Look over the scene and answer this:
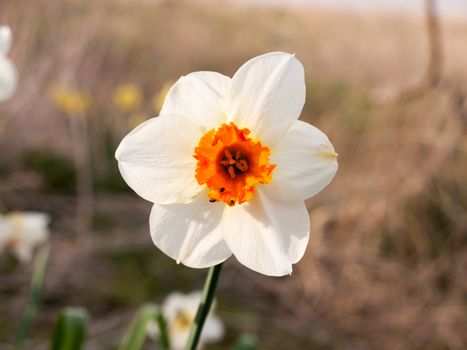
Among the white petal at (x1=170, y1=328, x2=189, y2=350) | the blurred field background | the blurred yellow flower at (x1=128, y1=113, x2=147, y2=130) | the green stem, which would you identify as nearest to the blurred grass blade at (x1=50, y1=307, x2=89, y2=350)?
the green stem

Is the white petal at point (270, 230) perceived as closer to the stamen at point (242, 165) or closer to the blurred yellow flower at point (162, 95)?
the stamen at point (242, 165)

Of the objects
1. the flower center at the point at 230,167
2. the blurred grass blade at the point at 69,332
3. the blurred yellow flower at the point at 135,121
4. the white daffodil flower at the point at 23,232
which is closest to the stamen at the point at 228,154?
the flower center at the point at 230,167

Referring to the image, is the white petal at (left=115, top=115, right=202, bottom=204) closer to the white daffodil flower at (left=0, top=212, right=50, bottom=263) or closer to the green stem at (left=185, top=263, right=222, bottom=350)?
the green stem at (left=185, top=263, right=222, bottom=350)

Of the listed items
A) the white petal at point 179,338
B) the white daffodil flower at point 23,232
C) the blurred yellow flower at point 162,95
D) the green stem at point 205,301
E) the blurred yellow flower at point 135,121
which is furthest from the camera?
the blurred yellow flower at point 135,121

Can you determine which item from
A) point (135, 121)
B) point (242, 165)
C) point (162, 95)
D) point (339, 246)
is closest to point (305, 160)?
point (242, 165)

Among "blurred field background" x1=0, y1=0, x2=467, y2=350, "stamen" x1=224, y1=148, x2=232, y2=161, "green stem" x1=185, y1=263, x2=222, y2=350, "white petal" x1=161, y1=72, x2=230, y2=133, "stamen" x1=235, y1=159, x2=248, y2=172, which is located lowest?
"blurred field background" x1=0, y1=0, x2=467, y2=350
